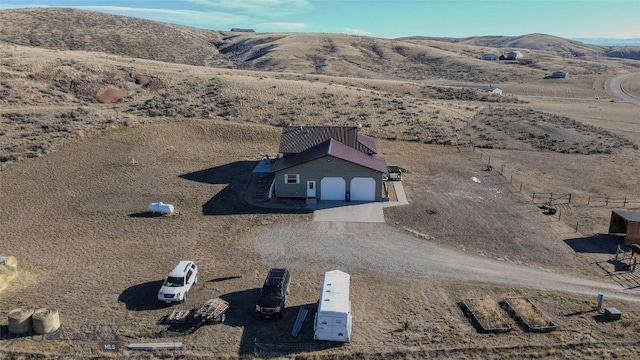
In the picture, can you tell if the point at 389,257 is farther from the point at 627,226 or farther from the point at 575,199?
the point at 575,199

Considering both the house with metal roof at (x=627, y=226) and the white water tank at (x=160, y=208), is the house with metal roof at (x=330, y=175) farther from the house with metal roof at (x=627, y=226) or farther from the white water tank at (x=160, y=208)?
the house with metal roof at (x=627, y=226)

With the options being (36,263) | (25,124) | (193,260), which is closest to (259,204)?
(193,260)

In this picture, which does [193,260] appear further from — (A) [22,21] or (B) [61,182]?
(A) [22,21]

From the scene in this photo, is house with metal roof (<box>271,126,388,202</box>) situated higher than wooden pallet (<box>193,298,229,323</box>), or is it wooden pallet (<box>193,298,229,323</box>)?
house with metal roof (<box>271,126,388,202</box>)

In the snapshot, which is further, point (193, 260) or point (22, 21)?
point (22, 21)

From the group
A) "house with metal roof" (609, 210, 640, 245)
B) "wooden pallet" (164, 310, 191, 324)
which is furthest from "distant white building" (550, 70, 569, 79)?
"wooden pallet" (164, 310, 191, 324)

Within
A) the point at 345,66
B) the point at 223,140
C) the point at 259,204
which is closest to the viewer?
the point at 259,204

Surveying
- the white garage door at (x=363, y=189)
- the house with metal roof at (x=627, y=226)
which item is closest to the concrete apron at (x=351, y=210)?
the white garage door at (x=363, y=189)

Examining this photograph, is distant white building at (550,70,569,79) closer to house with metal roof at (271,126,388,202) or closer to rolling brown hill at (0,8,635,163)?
rolling brown hill at (0,8,635,163)
